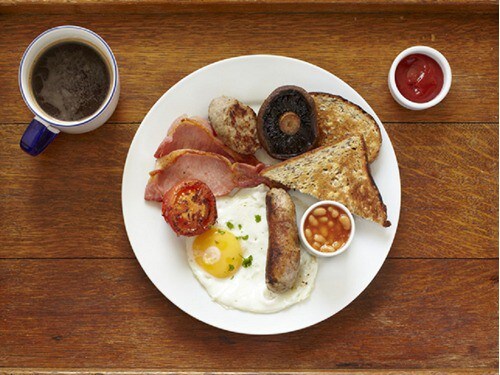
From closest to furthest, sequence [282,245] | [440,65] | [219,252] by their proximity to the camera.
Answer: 1. [282,245]
2. [219,252]
3. [440,65]

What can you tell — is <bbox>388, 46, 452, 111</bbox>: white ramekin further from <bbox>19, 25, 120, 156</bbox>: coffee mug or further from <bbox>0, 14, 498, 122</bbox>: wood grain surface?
<bbox>19, 25, 120, 156</bbox>: coffee mug

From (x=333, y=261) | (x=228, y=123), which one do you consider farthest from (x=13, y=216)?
(x=333, y=261)

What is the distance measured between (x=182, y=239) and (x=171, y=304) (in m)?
0.30

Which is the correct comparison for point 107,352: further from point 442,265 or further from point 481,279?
point 481,279

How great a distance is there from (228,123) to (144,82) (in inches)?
19.1

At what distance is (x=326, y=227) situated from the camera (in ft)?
7.75

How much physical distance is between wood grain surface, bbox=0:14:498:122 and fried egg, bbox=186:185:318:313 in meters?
0.62

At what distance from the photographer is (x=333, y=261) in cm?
245

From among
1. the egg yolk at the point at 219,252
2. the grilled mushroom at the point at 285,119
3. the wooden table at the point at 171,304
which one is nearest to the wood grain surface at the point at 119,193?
the wooden table at the point at 171,304

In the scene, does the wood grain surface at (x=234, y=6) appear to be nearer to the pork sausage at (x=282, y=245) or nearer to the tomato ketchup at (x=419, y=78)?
the tomato ketchup at (x=419, y=78)

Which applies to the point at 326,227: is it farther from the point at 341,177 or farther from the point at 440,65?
the point at 440,65

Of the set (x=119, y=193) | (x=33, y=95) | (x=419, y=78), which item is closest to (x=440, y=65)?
(x=419, y=78)

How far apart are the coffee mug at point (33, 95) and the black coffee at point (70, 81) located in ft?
0.06

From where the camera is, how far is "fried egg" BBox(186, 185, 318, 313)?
2.41m
